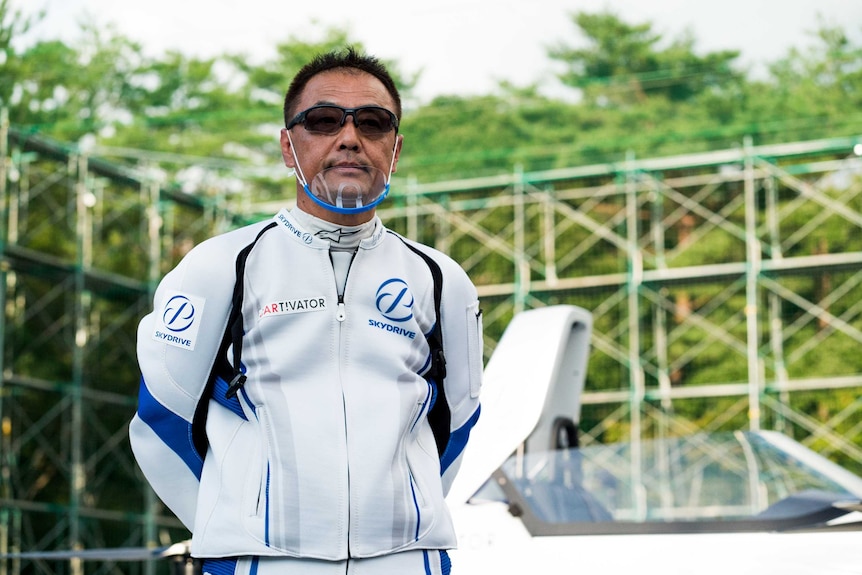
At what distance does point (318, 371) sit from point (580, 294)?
17517 mm

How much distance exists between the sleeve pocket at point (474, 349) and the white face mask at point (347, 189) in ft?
0.90

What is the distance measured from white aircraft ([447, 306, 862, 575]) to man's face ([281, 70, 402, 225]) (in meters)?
1.82

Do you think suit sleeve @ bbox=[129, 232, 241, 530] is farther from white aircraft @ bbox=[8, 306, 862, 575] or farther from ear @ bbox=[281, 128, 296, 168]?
white aircraft @ bbox=[8, 306, 862, 575]

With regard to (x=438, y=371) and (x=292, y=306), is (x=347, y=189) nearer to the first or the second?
(x=292, y=306)

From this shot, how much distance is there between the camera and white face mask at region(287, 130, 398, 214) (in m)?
2.08

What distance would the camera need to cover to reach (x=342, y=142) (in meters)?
2.10

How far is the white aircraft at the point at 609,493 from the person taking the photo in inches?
146

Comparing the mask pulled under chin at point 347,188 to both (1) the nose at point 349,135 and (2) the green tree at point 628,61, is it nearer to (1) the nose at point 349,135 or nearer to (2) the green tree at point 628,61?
(1) the nose at point 349,135

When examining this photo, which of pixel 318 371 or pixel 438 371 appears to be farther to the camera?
pixel 438 371

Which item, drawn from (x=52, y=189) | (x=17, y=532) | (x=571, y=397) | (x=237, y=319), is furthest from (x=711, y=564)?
(x=52, y=189)

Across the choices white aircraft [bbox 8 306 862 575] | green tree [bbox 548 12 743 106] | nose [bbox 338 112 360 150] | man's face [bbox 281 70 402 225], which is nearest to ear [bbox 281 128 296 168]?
man's face [bbox 281 70 402 225]

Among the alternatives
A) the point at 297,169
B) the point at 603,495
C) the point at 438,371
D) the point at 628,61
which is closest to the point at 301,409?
the point at 438,371

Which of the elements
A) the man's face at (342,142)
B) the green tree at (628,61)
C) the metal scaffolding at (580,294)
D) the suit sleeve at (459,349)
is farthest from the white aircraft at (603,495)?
the green tree at (628,61)

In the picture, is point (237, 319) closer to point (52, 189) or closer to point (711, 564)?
point (711, 564)
